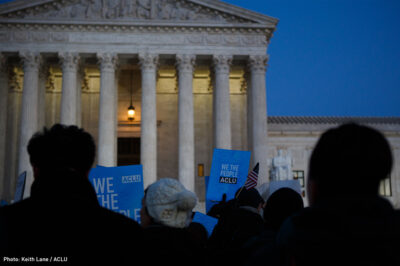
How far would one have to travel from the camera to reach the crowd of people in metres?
2.47

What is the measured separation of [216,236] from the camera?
671 centimetres

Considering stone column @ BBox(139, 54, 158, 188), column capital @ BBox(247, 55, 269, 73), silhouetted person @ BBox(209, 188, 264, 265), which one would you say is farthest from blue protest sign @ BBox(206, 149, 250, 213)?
column capital @ BBox(247, 55, 269, 73)

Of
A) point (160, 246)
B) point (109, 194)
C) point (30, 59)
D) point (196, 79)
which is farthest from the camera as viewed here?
point (196, 79)

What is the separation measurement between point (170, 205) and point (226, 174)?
710 cm

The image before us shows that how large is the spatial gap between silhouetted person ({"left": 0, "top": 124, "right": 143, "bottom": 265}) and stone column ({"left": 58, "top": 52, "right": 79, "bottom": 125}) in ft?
103

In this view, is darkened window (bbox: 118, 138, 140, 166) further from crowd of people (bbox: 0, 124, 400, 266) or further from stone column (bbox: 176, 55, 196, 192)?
crowd of people (bbox: 0, 124, 400, 266)

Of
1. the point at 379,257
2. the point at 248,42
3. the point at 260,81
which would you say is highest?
the point at 248,42

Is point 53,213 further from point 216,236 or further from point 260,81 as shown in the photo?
point 260,81

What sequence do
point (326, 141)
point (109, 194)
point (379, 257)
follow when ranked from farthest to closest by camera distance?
point (109, 194)
point (326, 141)
point (379, 257)

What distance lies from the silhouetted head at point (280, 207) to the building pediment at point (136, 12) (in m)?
31.1

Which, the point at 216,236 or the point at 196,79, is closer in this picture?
the point at 216,236

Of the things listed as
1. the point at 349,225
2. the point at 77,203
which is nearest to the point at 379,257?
the point at 349,225

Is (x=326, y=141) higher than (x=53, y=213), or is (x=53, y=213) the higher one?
(x=326, y=141)

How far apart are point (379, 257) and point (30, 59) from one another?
34908 mm
